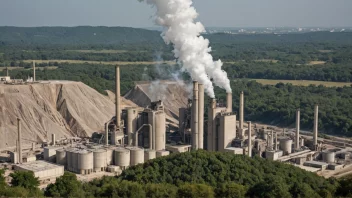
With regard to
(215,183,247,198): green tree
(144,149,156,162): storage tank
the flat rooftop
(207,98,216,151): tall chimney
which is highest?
(207,98,216,151): tall chimney

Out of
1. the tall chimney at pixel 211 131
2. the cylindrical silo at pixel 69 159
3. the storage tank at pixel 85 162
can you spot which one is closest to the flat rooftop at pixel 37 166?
the cylindrical silo at pixel 69 159

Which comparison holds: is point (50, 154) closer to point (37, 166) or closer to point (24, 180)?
point (37, 166)

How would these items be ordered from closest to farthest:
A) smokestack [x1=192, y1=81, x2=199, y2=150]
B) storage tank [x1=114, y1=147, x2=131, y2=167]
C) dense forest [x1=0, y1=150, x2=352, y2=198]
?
dense forest [x1=0, y1=150, x2=352, y2=198]
storage tank [x1=114, y1=147, x2=131, y2=167]
smokestack [x1=192, y1=81, x2=199, y2=150]

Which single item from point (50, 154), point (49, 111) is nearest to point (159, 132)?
point (50, 154)

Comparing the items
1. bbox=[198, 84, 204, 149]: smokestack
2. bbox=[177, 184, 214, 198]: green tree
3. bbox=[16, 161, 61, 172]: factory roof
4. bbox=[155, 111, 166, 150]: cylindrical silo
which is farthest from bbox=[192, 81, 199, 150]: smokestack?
bbox=[177, 184, 214, 198]: green tree

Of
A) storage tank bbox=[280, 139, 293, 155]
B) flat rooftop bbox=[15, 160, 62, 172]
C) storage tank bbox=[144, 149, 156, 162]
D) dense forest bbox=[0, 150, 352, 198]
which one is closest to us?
dense forest bbox=[0, 150, 352, 198]

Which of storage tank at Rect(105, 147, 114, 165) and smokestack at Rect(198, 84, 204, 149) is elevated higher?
smokestack at Rect(198, 84, 204, 149)

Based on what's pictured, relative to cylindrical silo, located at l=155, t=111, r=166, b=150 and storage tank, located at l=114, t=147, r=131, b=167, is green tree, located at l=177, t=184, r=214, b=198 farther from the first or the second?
cylindrical silo, located at l=155, t=111, r=166, b=150

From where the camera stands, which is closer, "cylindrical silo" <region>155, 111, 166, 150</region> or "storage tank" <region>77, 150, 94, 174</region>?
"storage tank" <region>77, 150, 94, 174</region>
